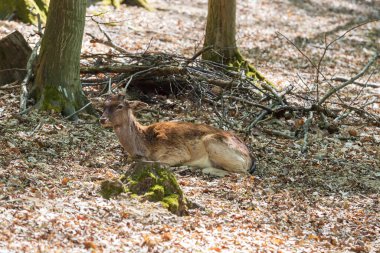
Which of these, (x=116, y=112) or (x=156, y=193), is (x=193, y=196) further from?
(x=116, y=112)

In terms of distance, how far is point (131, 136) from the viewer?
9539mm

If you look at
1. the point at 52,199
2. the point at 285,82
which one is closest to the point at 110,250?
the point at 52,199

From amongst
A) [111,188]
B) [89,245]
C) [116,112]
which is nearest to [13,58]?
[116,112]

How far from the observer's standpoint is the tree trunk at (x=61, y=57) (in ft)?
34.0

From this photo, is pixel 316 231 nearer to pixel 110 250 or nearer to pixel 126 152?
pixel 110 250

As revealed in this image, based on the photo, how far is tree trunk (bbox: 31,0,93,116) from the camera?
408 inches

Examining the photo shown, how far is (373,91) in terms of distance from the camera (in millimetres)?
15430

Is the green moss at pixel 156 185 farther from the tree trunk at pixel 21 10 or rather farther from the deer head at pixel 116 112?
the tree trunk at pixel 21 10

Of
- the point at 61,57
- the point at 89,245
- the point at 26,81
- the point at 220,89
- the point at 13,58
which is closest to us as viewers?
the point at 89,245

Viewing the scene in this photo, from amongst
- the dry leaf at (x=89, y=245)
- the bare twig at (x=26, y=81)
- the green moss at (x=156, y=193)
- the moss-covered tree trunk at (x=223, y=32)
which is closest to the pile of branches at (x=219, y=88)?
the bare twig at (x=26, y=81)

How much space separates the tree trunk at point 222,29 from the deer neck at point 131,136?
4.17m

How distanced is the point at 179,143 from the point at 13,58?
357 centimetres

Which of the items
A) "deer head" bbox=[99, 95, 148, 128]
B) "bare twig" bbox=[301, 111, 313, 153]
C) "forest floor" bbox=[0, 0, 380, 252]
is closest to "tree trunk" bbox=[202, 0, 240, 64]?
"forest floor" bbox=[0, 0, 380, 252]

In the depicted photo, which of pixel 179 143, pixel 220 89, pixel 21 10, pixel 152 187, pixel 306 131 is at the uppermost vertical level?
pixel 21 10
